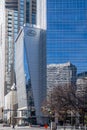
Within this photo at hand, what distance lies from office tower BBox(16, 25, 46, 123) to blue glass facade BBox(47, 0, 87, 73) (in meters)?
8.61

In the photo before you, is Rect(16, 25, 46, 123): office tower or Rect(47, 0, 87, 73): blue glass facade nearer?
Rect(47, 0, 87, 73): blue glass facade

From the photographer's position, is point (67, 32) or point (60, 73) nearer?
point (60, 73)

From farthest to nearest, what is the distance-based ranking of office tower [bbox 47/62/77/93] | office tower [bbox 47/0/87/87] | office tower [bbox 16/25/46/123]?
office tower [bbox 16/25/46/123], office tower [bbox 47/0/87/87], office tower [bbox 47/62/77/93]

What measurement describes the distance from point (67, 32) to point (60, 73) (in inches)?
652

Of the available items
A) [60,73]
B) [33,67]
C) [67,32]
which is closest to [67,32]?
[67,32]

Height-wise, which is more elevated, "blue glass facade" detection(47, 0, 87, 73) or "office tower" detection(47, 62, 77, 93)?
"blue glass facade" detection(47, 0, 87, 73)

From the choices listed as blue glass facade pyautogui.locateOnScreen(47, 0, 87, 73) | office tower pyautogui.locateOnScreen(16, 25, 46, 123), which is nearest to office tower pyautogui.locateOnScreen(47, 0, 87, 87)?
blue glass facade pyautogui.locateOnScreen(47, 0, 87, 73)

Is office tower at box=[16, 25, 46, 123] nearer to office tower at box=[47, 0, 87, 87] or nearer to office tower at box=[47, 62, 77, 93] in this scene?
office tower at box=[47, 62, 77, 93]

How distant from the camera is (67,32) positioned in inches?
6865

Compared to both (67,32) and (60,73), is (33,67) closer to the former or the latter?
(60,73)

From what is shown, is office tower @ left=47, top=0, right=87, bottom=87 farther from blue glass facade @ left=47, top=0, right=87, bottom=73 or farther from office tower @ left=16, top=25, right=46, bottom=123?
office tower @ left=16, top=25, right=46, bottom=123

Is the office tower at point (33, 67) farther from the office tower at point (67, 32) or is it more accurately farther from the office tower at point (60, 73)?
the office tower at point (67, 32)

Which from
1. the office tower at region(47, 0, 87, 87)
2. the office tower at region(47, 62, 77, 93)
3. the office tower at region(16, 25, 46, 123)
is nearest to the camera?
the office tower at region(47, 62, 77, 93)

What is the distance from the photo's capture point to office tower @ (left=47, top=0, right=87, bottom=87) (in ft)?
567
